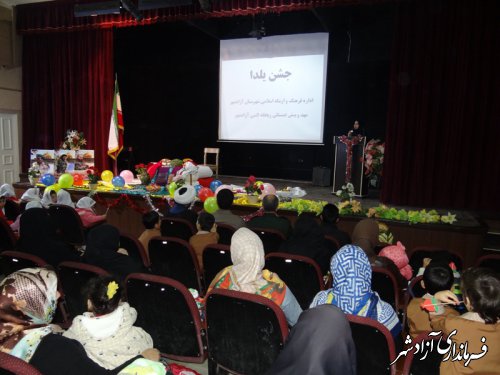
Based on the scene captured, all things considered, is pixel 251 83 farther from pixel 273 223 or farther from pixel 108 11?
pixel 273 223

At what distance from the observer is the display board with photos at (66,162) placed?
24.1ft

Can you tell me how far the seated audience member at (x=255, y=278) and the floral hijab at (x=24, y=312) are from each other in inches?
34.7

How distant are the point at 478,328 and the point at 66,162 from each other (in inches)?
287

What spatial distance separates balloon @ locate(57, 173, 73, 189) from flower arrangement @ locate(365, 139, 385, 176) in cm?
511

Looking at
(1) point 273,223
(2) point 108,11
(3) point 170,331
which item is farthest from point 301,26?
(3) point 170,331

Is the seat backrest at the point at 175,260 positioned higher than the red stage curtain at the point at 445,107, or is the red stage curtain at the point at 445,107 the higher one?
the red stage curtain at the point at 445,107

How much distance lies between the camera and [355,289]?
1.77 metres

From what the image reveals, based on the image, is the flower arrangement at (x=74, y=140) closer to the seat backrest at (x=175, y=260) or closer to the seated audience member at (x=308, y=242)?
the seat backrest at (x=175, y=260)

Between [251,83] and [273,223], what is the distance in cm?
634

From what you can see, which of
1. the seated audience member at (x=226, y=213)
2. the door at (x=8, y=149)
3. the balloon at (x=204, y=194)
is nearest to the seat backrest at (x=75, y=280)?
the seated audience member at (x=226, y=213)

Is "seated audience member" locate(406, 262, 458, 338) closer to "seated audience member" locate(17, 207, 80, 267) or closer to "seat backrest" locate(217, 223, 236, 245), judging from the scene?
"seat backrest" locate(217, 223, 236, 245)

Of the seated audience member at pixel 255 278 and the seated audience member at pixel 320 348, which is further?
the seated audience member at pixel 255 278

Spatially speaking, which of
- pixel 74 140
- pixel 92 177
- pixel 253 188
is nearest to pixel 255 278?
pixel 253 188

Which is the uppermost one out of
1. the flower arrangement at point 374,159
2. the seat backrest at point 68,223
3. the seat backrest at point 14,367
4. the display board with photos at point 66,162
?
the flower arrangement at point 374,159
